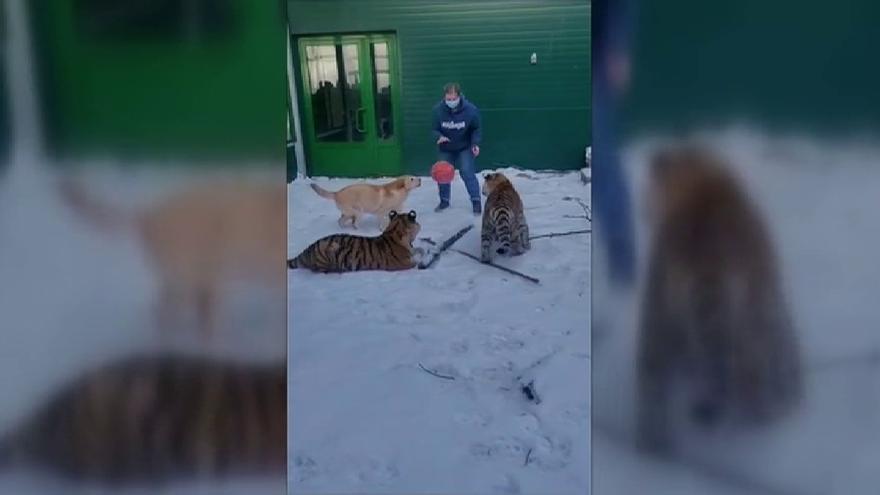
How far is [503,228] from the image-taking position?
23.3 feet

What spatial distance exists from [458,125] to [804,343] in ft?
23.8

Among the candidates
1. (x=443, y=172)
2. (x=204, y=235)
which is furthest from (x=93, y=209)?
(x=443, y=172)

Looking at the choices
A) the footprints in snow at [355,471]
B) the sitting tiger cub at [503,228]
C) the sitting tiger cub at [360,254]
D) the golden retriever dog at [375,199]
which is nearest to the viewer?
the footprints in snow at [355,471]

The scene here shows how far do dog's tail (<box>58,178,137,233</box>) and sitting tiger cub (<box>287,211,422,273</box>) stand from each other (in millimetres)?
5051

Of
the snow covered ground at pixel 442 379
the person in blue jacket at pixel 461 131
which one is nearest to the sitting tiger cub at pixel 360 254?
the snow covered ground at pixel 442 379

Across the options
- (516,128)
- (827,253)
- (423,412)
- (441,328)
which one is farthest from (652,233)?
(516,128)

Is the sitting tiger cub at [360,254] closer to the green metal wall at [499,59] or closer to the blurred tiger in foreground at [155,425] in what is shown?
the green metal wall at [499,59]

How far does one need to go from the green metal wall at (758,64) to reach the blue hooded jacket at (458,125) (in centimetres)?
716

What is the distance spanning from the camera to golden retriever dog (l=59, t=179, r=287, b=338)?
1.79 metres

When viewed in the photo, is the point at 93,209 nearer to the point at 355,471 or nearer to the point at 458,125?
the point at 355,471

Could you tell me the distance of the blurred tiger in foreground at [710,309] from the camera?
5.66 ft

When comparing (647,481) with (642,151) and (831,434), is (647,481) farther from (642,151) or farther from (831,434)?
(642,151)

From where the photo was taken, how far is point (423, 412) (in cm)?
403

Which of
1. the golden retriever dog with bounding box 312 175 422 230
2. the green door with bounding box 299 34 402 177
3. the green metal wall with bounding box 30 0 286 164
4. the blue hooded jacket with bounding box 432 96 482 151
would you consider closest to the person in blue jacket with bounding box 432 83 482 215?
the blue hooded jacket with bounding box 432 96 482 151
